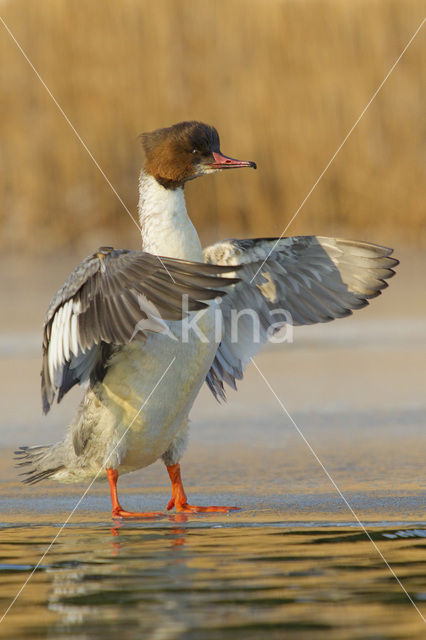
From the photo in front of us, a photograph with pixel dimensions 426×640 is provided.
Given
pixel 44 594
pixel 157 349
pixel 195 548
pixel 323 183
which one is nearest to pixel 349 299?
pixel 157 349

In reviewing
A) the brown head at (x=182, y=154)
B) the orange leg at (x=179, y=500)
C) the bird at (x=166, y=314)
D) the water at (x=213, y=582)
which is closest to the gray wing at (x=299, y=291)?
the bird at (x=166, y=314)

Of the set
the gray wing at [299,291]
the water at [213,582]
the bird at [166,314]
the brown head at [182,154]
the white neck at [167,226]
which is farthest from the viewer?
the gray wing at [299,291]

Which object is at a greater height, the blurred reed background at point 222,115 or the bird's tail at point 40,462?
the blurred reed background at point 222,115

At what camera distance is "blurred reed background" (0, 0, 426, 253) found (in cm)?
1227

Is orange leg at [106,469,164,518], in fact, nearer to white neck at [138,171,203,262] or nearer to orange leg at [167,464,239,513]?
orange leg at [167,464,239,513]

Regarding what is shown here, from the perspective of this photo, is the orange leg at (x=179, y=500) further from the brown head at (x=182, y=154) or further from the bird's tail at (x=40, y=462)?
the brown head at (x=182, y=154)

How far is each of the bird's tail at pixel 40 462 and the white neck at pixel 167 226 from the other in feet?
3.80

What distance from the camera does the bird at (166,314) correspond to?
505cm

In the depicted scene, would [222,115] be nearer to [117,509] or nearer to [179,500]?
[179,500]

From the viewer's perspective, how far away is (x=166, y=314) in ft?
15.9

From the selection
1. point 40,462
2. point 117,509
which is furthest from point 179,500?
point 40,462

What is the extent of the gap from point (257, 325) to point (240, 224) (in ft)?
19.7

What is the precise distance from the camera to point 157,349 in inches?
218

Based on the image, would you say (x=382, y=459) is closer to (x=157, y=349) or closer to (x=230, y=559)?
(x=157, y=349)
